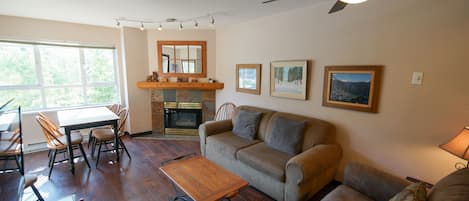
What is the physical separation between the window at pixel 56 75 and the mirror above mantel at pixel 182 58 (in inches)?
40.3

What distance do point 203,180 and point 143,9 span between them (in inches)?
95.6

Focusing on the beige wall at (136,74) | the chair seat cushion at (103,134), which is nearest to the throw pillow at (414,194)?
the chair seat cushion at (103,134)

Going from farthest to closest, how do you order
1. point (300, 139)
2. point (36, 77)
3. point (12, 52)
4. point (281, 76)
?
point (36, 77) < point (12, 52) < point (281, 76) < point (300, 139)

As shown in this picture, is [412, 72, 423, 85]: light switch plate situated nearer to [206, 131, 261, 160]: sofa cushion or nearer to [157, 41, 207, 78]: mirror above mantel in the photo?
[206, 131, 261, 160]: sofa cushion

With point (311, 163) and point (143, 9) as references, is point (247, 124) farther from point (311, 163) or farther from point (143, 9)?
point (143, 9)

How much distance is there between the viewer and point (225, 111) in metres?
4.39

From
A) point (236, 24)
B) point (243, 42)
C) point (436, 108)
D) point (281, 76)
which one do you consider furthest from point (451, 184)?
point (236, 24)

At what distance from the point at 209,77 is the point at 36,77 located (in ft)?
10.1

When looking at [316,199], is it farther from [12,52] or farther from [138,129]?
[12,52]

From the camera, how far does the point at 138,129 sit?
4.61 meters

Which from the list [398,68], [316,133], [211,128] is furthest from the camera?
[211,128]

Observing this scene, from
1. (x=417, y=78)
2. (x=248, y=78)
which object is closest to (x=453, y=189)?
(x=417, y=78)

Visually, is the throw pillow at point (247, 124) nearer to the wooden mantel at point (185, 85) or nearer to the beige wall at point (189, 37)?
the wooden mantel at point (185, 85)

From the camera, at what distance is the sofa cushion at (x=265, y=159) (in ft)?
7.37
